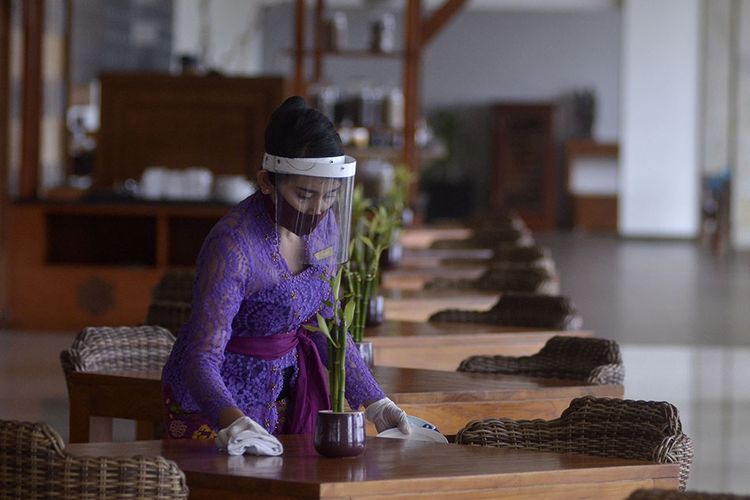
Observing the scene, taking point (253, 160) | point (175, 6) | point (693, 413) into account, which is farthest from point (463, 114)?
point (693, 413)

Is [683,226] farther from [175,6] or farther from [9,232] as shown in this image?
[9,232]

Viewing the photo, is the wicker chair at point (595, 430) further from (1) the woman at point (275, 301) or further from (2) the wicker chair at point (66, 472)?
(2) the wicker chair at point (66, 472)

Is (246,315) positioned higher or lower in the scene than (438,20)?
lower

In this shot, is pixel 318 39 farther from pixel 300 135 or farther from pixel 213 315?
pixel 213 315

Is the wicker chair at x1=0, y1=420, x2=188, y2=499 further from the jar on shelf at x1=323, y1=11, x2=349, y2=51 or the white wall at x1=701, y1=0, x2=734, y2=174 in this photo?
the white wall at x1=701, y1=0, x2=734, y2=174

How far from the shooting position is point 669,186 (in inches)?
933

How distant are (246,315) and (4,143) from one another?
7.09 metres

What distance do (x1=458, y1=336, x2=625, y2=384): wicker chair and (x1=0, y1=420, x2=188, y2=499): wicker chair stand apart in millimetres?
2065

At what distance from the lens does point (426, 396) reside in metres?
3.62

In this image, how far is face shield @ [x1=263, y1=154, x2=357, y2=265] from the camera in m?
2.94

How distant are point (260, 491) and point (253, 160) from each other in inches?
330

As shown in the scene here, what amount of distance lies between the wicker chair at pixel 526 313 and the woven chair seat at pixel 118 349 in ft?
4.48

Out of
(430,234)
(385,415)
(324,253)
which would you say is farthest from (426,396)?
(430,234)

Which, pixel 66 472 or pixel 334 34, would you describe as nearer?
pixel 66 472
